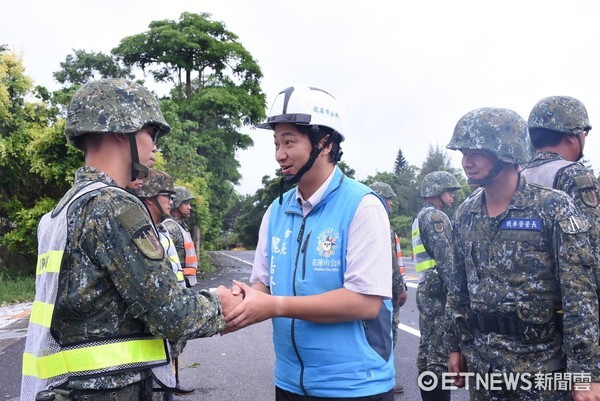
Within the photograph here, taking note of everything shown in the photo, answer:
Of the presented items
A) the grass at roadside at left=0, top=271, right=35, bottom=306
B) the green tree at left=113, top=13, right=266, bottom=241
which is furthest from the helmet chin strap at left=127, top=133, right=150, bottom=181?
the green tree at left=113, top=13, right=266, bottom=241

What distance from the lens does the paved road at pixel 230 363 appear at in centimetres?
582

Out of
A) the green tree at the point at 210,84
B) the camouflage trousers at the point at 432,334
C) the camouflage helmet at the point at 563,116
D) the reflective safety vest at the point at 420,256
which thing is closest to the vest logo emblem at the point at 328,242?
the camouflage helmet at the point at 563,116

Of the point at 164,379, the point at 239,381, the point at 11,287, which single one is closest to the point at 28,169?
the point at 11,287

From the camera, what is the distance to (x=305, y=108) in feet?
8.31

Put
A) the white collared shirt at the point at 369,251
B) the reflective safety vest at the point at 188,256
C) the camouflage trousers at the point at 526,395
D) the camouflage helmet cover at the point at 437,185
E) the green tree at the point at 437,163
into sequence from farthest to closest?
the green tree at the point at 437,163 < the reflective safety vest at the point at 188,256 < the camouflage helmet cover at the point at 437,185 < the camouflage trousers at the point at 526,395 < the white collared shirt at the point at 369,251

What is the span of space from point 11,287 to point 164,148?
9499 millimetres

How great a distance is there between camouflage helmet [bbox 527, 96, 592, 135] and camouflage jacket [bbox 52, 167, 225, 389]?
122 inches

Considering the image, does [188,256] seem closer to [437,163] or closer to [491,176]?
[491,176]

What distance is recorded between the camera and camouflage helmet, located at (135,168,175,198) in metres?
5.49

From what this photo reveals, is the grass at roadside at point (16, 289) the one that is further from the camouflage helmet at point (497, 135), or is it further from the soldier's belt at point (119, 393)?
the camouflage helmet at point (497, 135)

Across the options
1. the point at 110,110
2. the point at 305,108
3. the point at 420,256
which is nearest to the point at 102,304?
the point at 110,110

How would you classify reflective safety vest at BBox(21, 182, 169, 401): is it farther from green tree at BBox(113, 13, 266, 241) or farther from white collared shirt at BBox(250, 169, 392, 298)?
green tree at BBox(113, 13, 266, 241)

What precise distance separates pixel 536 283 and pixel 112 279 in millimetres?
2249

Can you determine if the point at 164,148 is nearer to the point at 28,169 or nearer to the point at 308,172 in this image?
the point at 28,169
